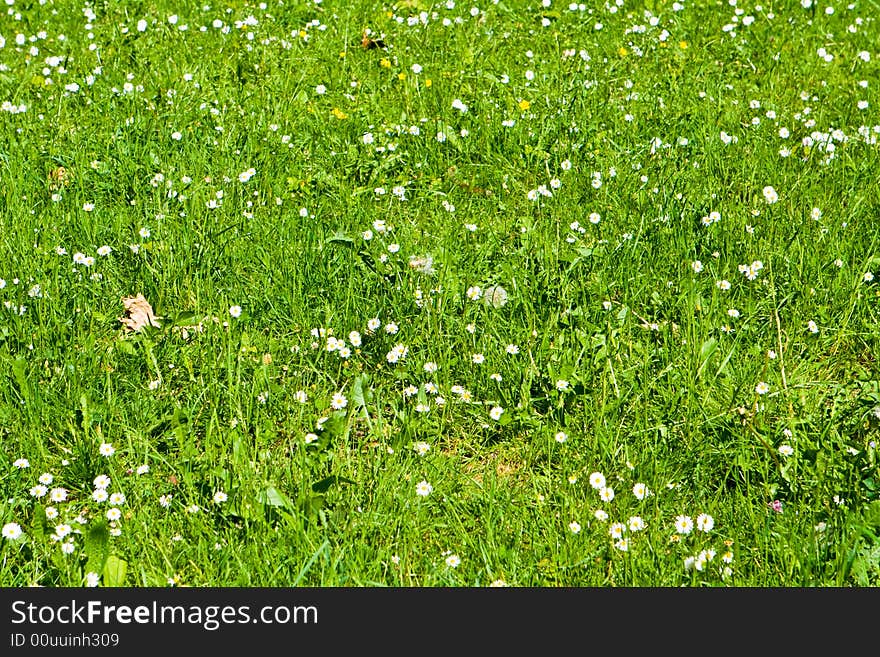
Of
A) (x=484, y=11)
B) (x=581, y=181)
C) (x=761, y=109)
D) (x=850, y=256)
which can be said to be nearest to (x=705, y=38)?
(x=761, y=109)

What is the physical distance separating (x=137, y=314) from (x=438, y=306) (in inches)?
44.6

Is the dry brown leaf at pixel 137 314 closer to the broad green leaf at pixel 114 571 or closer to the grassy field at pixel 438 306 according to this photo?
the grassy field at pixel 438 306

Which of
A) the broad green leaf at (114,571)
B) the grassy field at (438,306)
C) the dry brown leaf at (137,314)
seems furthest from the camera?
the dry brown leaf at (137,314)

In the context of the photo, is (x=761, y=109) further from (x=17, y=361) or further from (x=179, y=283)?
(x=17, y=361)

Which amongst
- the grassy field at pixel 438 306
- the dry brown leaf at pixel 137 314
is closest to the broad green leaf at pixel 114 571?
the grassy field at pixel 438 306

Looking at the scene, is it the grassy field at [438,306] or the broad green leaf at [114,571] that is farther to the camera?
the grassy field at [438,306]

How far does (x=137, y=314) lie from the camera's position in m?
3.69

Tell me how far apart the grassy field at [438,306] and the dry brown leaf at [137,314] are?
1 cm

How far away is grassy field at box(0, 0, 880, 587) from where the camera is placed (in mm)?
2822

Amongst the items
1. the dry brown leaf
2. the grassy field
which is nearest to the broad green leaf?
the grassy field

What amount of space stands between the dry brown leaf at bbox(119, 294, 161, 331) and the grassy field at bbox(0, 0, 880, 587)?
0.05 feet

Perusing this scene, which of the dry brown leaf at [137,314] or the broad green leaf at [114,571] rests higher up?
the dry brown leaf at [137,314]

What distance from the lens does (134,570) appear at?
2.72 m

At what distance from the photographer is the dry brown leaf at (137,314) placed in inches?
143
